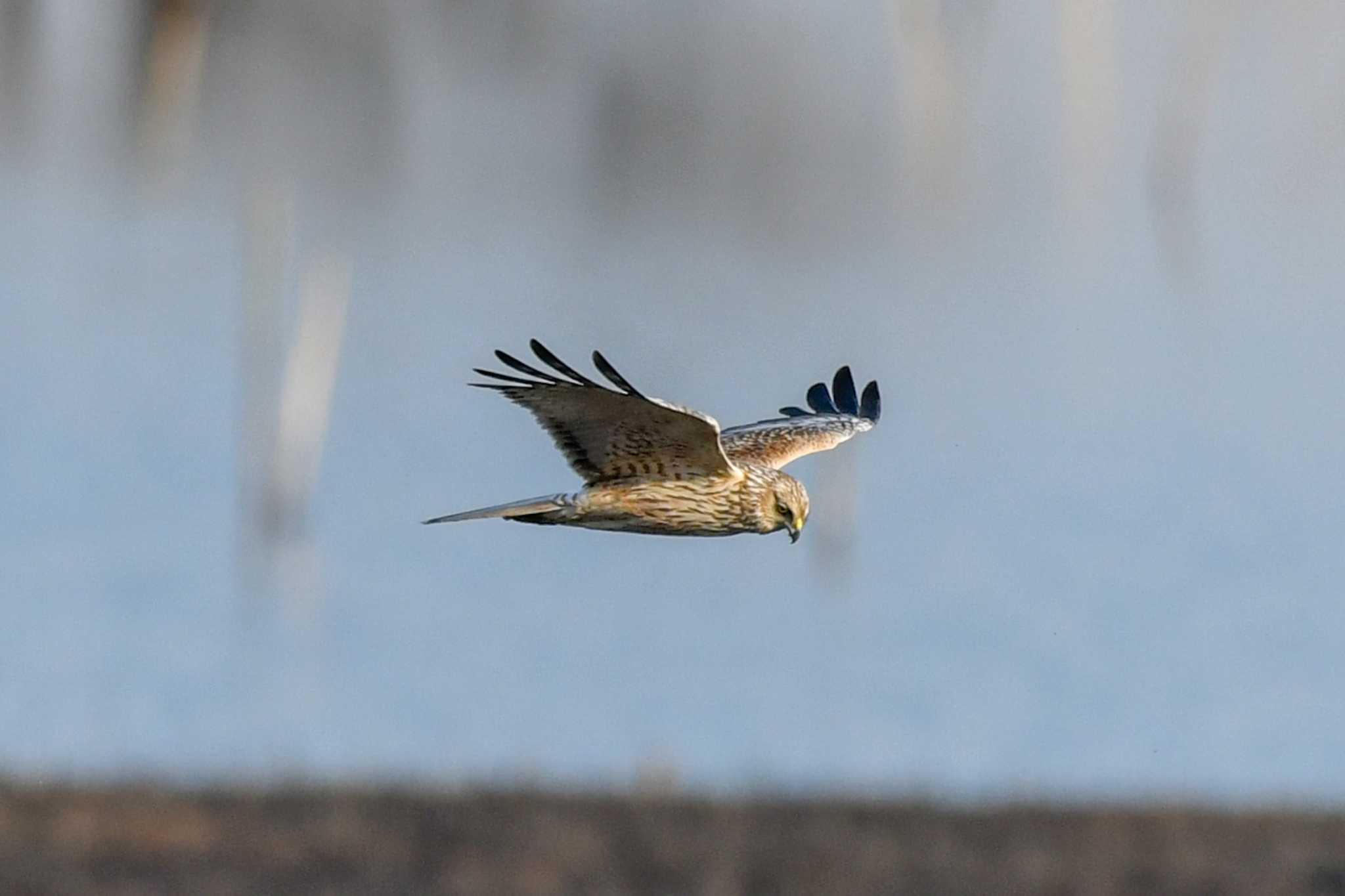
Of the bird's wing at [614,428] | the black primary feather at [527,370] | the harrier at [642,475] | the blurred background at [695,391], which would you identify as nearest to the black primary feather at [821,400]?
the harrier at [642,475]

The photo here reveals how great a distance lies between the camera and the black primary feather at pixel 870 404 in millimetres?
8242

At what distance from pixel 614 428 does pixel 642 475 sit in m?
0.20

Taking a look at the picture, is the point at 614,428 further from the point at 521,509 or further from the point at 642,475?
the point at 521,509

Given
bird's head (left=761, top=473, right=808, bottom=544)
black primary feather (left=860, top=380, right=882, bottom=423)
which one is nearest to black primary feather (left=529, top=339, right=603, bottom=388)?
bird's head (left=761, top=473, right=808, bottom=544)

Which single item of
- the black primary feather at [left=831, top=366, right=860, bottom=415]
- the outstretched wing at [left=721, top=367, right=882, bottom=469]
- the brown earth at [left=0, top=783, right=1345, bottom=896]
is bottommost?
the brown earth at [left=0, top=783, right=1345, bottom=896]

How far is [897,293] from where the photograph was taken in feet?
86.2

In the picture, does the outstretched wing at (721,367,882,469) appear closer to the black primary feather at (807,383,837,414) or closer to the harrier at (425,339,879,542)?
the black primary feather at (807,383,837,414)

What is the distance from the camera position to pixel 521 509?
6039 millimetres

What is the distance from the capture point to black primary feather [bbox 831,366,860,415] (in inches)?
328

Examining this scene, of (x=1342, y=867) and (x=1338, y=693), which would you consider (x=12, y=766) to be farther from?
(x=1338, y=693)

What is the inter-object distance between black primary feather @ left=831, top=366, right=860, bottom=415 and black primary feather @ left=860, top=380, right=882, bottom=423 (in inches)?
1.1

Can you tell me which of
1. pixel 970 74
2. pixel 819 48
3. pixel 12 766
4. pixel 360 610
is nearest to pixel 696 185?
pixel 819 48

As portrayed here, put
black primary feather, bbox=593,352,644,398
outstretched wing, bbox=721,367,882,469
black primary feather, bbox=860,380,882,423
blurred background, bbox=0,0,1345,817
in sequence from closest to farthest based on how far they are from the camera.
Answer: black primary feather, bbox=593,352,644,398 < outstretched wing, bbox=721,367,882,469 < black primary feather, bbox=860,380,882,423 < blurred background, bbox=0,0,1345,817

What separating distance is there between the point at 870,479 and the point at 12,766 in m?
12.0
